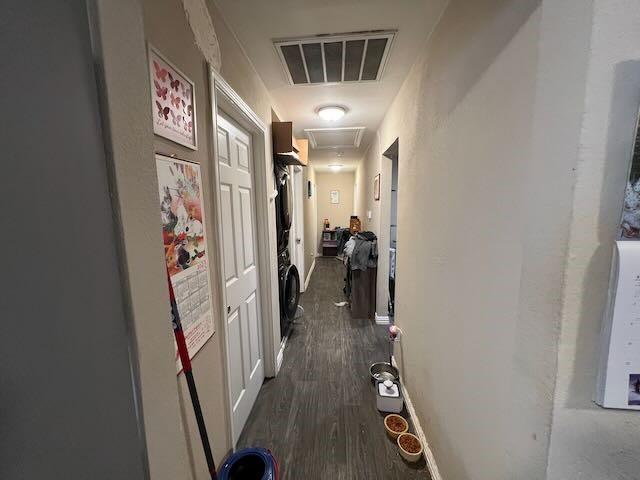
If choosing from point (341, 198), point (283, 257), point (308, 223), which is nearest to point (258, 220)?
point (283, 257)

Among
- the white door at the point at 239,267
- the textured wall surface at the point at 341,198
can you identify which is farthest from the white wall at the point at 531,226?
the textured wall surface at the point at 341,198

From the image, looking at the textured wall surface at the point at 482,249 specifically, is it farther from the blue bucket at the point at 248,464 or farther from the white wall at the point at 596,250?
the blue bucket at the point at 248,464

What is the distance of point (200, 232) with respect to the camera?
1.12 meters

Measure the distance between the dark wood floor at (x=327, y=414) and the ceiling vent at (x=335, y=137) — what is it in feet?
8.29

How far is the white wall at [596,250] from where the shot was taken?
0.52 m

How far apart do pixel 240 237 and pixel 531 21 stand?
1669 millimetres

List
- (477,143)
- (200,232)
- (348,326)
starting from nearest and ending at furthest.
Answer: (477,143)
(200,232)
(348,326)

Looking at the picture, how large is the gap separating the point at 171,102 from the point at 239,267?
1.06m

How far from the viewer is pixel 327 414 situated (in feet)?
6.03

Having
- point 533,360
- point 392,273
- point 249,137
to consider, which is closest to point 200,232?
point 249,137

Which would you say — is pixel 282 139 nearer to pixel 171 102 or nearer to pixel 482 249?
pixel 171 102

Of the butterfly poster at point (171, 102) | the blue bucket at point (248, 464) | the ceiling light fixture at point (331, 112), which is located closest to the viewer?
the butterfly poster at point (171, 102)

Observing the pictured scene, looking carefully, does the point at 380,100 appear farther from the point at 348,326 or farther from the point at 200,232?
the point at 348,326

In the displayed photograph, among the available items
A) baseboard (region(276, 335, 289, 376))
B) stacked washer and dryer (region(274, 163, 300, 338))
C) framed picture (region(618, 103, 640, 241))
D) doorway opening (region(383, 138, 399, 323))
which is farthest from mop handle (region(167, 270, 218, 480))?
doorway opening (region(383, 138, 399, 323))
